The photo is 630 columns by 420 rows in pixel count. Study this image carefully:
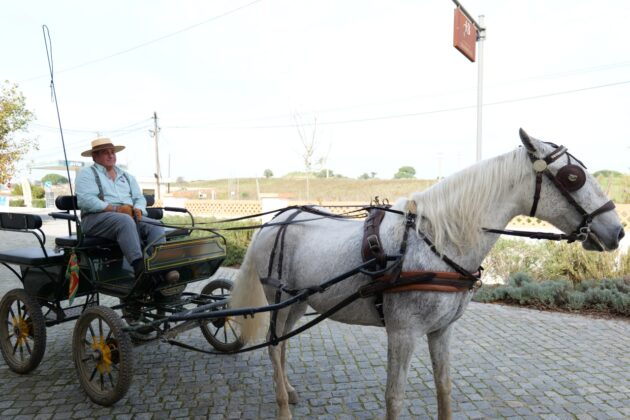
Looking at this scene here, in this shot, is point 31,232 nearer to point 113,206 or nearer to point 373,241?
point 113,206

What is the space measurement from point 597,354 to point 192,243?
14.4ft

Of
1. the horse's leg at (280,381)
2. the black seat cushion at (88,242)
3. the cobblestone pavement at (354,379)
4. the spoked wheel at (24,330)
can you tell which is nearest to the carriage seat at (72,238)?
the black seat cushion at (88,242)

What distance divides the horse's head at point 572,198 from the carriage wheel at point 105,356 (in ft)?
10.0

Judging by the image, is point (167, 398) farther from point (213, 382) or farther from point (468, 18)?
point (468, 18)

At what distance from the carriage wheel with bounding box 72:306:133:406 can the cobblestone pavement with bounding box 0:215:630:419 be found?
0.16 metres

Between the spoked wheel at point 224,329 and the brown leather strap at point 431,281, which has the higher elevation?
the brown leather strap at point 431,281

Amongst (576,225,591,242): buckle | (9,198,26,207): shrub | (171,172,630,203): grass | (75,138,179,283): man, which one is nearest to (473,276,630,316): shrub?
(171,172,630,203): grass

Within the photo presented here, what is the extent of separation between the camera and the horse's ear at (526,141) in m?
2.13

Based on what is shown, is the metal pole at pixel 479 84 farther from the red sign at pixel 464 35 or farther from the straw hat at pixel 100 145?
the straw hat at pixel 100 145

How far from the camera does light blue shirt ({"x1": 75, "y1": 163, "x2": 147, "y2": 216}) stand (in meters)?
3.52

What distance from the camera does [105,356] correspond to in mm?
3123

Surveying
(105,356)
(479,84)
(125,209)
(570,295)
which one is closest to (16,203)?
(125,209)

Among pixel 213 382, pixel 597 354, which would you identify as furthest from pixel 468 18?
pixel 213 382

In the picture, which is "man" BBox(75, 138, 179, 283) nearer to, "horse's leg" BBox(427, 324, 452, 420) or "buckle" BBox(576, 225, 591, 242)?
"horse's leg" BBox(427, 324, 452, 420)
